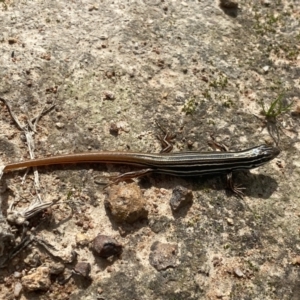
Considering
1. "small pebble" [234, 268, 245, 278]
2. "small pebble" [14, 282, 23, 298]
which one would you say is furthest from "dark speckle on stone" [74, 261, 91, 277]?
"small pebble" [234, 268, 245, 278]

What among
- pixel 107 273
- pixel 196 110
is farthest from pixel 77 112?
pixel 107 273

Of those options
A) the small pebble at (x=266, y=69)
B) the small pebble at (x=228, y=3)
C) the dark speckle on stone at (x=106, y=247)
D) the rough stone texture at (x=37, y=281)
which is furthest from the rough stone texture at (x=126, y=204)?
the small pebble at (x=228, y=3)

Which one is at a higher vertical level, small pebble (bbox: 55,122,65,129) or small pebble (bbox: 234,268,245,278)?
small pebble (bbox: 55,122,65,129)

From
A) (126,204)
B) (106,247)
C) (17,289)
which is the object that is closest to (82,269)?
(106,247)

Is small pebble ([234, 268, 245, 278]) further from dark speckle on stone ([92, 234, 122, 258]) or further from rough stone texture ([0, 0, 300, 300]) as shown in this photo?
dark speckle on stone ([92, 234, 122, 258])

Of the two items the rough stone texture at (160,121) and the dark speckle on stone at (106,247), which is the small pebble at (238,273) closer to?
the rough stone texture at (160,121)

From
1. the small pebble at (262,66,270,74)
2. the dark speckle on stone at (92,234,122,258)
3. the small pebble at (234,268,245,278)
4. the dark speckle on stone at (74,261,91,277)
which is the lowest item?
the small pebble at (234,268,245,278)

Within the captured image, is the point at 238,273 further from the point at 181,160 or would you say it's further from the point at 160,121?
the point at 160,121
